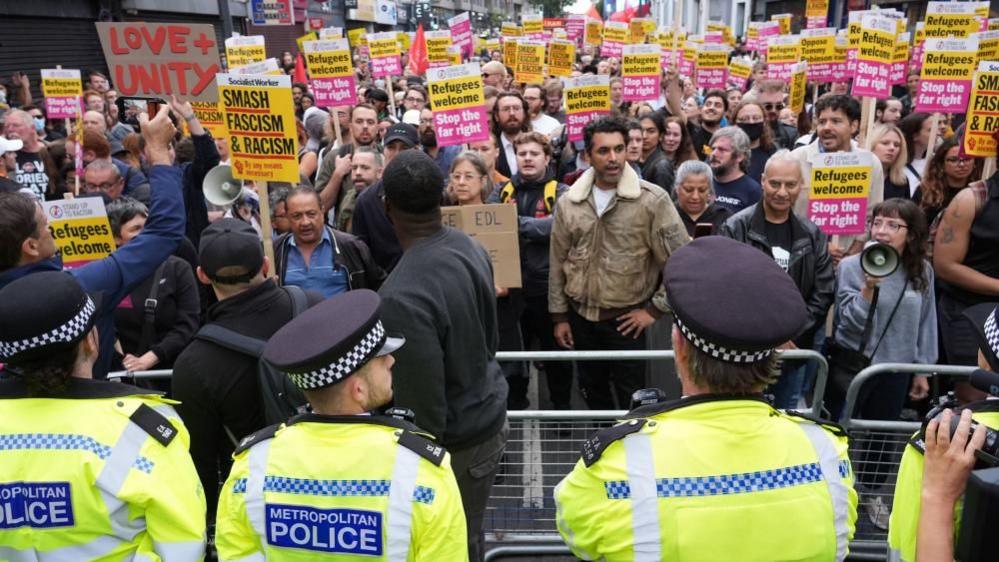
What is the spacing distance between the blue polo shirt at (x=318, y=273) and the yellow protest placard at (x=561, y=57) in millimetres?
8242

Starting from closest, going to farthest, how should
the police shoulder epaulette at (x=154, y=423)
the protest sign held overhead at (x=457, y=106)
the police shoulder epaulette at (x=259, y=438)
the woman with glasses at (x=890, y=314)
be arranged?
the police shoulder epaulette at (x=259, y=438), the police shoulder epaulette at (x=154, y=423), the woman with glasses at (x=890, y=314), the protest sign held overhead at (x=457, y=106)

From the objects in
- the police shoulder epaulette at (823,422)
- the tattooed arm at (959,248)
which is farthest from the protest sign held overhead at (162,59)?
the tattooed arm at (959,248)

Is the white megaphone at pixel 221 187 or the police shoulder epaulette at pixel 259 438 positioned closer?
the police shoulder epaulette at pixel 259 438

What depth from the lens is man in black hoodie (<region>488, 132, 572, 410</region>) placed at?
18.0 feet

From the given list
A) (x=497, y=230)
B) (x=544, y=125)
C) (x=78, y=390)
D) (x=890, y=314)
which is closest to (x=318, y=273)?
(x=497, y=230)

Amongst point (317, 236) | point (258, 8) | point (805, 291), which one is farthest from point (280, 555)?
point (258, 8)

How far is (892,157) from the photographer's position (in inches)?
258

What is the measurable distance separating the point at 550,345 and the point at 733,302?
400 cm

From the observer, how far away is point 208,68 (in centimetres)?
486

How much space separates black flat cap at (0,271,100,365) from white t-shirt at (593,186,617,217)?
10.4ft

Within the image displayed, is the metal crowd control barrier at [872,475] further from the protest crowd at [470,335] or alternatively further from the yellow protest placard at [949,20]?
the yellow protest placard at [949,20]

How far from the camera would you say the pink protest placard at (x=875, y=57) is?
289 inches

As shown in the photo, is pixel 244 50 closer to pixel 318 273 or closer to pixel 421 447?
pixel 318 273

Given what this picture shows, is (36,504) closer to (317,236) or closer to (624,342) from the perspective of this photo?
(317,236)
